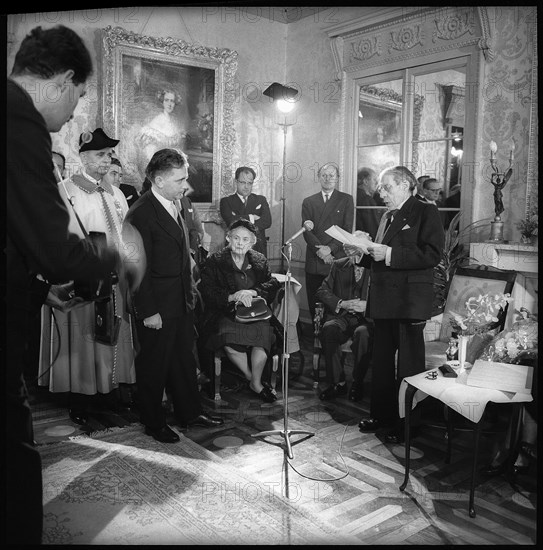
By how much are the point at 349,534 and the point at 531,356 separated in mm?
1256

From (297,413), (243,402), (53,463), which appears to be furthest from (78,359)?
(297,413)

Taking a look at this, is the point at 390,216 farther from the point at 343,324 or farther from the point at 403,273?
the point at 343,324

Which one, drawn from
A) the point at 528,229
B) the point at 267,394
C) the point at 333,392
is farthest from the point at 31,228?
the point at 528,229

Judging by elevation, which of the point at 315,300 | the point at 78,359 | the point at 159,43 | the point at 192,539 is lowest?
the point at 192,539

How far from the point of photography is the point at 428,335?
415 centimetres

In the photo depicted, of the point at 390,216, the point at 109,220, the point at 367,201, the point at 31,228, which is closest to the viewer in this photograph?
the point at 31,228

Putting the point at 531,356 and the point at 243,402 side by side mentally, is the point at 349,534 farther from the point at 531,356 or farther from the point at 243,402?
the point at 243,402

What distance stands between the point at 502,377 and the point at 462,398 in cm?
23

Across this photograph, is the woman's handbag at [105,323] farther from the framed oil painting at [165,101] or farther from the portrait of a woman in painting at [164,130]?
the portrait of a woman in painting at [164,130]

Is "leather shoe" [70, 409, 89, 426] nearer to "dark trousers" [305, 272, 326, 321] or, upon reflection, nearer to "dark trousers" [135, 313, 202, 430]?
"dark trousers" [135, 313, 202, 430]

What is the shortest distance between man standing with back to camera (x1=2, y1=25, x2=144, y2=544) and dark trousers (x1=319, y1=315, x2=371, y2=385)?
241 cm

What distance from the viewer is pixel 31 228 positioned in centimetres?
181

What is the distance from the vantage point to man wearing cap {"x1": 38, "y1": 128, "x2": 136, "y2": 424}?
3633mm

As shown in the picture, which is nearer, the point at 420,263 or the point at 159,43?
the point at 420,263
